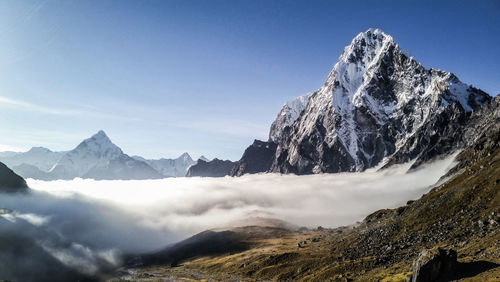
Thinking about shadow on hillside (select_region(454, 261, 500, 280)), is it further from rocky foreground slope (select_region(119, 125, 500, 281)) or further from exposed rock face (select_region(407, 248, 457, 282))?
exposed rock face (select_region(407, 248, 457, 282))

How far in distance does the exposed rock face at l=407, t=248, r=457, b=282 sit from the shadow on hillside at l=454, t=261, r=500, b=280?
1.43 metres

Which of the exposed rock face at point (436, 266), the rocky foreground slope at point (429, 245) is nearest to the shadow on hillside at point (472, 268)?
the rocky foreground slope at point (429, 245)

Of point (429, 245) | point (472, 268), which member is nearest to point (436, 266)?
point (472, 268)

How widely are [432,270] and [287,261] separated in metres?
121

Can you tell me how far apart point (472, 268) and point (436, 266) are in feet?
26.0

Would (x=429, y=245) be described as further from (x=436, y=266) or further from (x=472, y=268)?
(x=436, y=266)

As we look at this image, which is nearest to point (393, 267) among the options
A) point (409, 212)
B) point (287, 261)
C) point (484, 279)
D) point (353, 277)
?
point (353, 277)

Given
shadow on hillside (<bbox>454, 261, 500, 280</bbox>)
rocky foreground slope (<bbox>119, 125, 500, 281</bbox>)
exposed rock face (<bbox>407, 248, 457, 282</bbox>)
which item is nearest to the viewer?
shadow on hillside (<bbox>454, 261, 500, 280</bbox>)

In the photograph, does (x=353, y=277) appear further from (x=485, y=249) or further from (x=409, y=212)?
(x=409, y=212)

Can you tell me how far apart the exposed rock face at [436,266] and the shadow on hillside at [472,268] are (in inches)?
56.3

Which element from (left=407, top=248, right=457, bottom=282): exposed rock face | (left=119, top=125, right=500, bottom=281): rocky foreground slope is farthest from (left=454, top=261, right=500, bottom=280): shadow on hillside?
(left=407, top=248, right=457, bottom=282): exposed rock face

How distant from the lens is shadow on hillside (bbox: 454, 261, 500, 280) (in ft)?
249

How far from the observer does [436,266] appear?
8050cm

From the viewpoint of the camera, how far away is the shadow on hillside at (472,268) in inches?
2985
